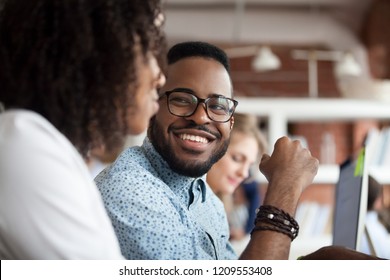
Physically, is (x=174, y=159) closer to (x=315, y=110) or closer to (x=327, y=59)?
(x=315, y=110)

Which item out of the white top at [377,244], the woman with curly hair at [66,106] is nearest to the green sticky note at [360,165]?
the white top at [377,244]

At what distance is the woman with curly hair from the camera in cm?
52

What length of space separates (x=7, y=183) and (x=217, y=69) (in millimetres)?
345

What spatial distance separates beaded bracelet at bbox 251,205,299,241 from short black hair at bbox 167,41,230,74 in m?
0.22

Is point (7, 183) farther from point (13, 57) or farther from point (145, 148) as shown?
point (145, 148)

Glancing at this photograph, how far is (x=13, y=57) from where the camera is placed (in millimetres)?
589

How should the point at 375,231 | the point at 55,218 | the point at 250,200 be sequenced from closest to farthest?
the point at 55,218, the point at 375,231, the point at 250,200

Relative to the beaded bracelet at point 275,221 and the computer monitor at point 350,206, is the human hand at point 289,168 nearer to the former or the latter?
the beaded bracelet at point 275,221

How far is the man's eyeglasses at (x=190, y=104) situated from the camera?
0.77 metres

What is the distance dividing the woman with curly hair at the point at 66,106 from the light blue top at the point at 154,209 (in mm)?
69

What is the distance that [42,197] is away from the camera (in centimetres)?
A: 52

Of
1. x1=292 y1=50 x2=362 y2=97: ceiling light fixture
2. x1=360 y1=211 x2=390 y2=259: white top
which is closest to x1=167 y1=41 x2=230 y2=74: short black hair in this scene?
x1=360 y1=211 x2=390 y2=259: white top
